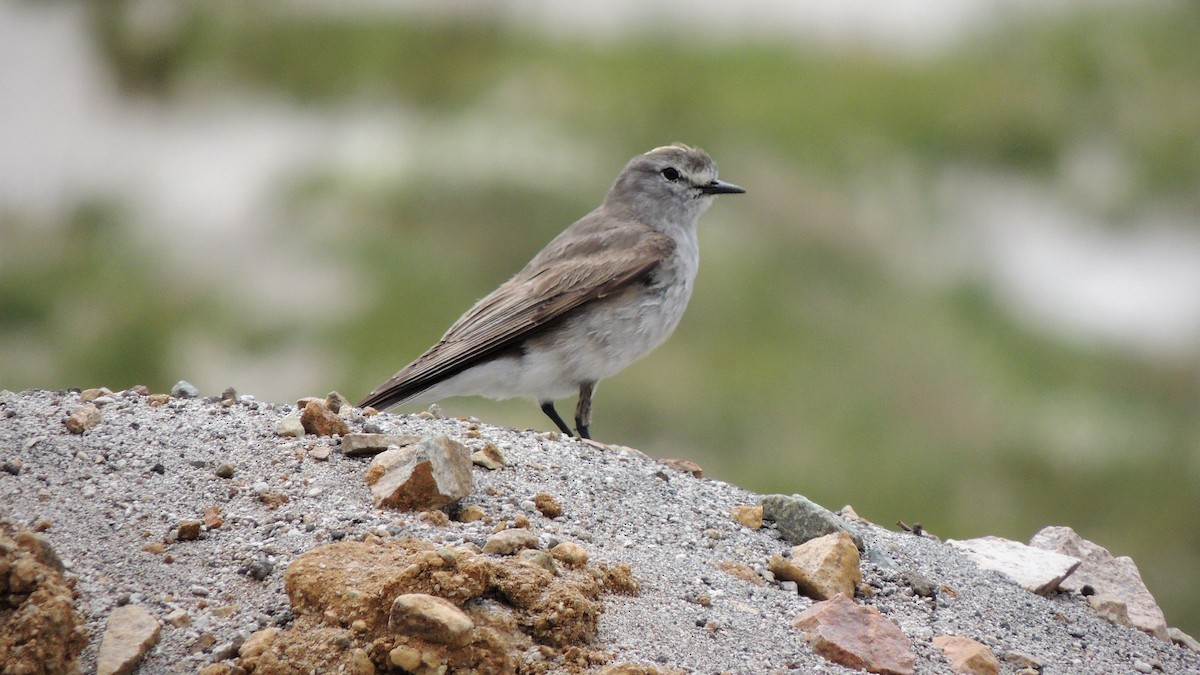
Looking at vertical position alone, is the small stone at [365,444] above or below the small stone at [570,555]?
above

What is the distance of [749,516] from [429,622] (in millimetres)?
1751

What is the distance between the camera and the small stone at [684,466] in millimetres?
5277

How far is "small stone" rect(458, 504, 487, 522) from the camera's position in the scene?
12.8 feet

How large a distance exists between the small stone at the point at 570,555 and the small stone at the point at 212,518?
3.33 feet

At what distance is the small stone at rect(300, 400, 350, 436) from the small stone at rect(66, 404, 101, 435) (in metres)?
0.71

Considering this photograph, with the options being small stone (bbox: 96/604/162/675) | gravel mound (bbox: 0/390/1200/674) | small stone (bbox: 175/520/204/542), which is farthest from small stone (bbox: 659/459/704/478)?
small stone (bbox: 96/604/162/675)

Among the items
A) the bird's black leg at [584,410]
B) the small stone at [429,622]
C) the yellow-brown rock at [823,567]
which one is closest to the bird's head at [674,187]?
the bird's black leg at [584,410]

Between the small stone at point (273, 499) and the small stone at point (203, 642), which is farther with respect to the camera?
the small stone at point (273, 499)

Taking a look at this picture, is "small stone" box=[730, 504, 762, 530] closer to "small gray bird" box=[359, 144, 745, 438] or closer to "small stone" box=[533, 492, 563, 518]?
"small stone" box=[533, 492, 563, 518]

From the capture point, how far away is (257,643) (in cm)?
312

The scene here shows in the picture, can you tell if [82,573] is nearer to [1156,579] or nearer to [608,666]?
[608,666]

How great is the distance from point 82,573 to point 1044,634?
307cm

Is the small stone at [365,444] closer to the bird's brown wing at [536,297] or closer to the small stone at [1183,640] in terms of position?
the bird's brown wing at [536,297]

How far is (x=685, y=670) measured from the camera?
3271mm
